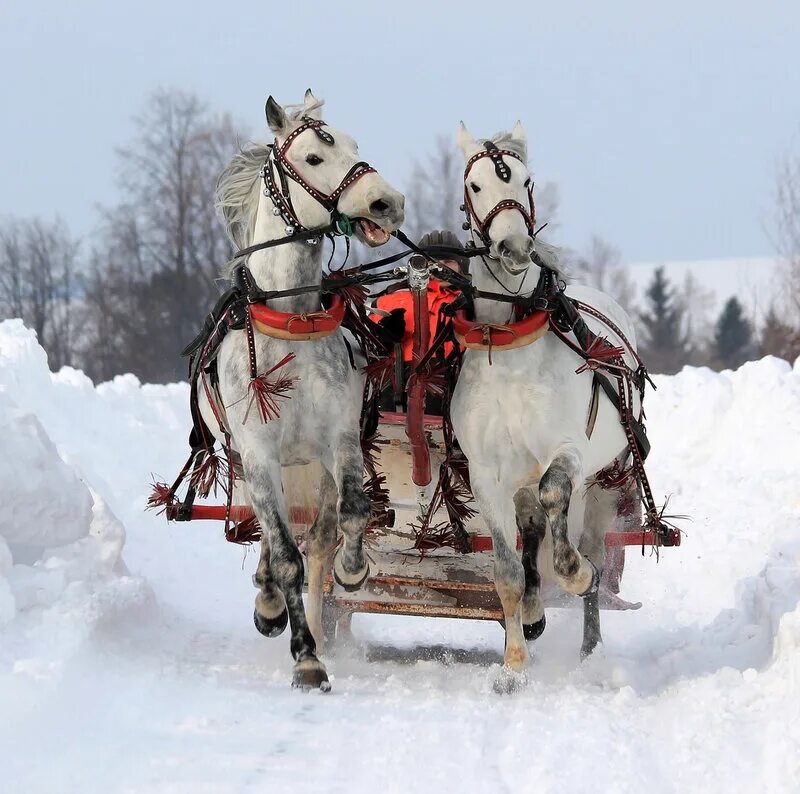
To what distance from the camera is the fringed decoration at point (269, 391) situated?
6398 millimetres

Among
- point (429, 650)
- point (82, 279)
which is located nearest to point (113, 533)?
point (429, 650)

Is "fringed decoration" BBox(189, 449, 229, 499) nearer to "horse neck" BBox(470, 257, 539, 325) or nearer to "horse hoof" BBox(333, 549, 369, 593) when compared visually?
"horse hoof" BBox(333, 549, 369, 593)

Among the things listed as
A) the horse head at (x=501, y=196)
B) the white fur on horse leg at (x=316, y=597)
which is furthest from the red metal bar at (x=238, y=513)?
the horse head at (x=501, y=196)

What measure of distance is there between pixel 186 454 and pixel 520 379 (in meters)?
9.29

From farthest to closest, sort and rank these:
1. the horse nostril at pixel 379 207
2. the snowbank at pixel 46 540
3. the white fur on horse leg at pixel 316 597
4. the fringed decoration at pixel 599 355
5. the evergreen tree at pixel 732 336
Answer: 1. the evergreen tree at pixel 732 336
2. the white fur on horse leg at pixel 316 597
3. the fringed decoration at pixel 599 355
4. the snowbank at pixel 46 540
5. the horse nostril at pixel 379 207

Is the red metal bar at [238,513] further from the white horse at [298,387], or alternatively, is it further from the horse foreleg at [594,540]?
the horse foreleg at [594,540]

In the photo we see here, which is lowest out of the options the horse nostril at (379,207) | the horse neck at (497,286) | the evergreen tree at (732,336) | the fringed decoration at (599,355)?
the evergreen tree at (732,336)

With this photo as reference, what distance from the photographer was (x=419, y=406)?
6.94 metres

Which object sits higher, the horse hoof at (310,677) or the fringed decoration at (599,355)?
the fringed decoration at (599,355)

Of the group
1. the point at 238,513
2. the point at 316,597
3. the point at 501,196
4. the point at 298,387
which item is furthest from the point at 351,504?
the point at 501,196

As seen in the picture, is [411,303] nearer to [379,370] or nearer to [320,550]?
[379,370]

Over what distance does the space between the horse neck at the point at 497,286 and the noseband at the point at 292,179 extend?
80 cm

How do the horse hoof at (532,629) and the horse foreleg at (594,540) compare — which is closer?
the horse hoof at (532,629)

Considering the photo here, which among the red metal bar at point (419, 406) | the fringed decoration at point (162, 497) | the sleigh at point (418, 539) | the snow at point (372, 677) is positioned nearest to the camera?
the snow at point (372, 677)
